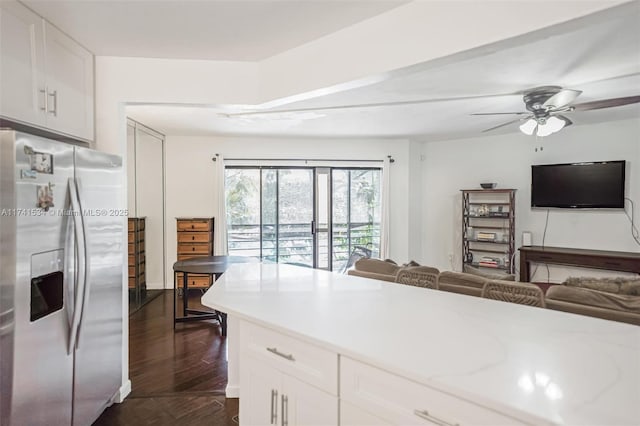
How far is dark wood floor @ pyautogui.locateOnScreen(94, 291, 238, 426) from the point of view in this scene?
2.29 metres

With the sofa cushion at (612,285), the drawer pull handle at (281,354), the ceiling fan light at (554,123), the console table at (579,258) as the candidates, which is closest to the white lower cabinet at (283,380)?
the drawer pull handle at (281,354)

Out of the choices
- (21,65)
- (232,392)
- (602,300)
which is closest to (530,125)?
(602,300)

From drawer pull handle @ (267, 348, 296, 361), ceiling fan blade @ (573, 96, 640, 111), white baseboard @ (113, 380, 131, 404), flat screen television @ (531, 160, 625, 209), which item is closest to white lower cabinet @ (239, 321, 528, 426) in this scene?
drawer pull handle @ (267, 348, 296, 361)

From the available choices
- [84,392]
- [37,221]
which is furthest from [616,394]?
[84,392]

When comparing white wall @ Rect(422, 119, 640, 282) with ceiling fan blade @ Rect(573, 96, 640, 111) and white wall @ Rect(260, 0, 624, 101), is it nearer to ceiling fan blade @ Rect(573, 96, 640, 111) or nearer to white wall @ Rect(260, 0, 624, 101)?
ceiling fan blade @ Rect(573, 96, 640, 111)

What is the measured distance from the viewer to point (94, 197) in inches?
81.4

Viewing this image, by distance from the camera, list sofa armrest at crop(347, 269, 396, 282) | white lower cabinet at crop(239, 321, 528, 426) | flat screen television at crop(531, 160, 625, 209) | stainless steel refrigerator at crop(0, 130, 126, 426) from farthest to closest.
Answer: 1. flat screen television at crop(531, 160, 625, 209)
2. sofa armrest at crop(347, 269, 396, 282)
3. stainless steel refrigerator at crop(0, 130, 126, 426)
4. white lower cabinet at crop(239, 321, 528, 426)

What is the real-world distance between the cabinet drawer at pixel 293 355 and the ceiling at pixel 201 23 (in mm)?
1535

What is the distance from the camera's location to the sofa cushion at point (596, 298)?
1.98 meters

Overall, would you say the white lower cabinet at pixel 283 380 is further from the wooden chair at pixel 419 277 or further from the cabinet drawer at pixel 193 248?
the cabinet drawer at pixel 193 248

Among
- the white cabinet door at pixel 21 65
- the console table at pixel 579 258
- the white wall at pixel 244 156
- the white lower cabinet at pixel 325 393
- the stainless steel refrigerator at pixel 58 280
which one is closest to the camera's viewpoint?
the white lower cabinet at pixel 325 393

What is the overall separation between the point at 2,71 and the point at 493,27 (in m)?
2.16

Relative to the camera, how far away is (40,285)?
5.41 feet

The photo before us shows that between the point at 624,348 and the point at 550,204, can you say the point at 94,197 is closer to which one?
the point at 624,348
